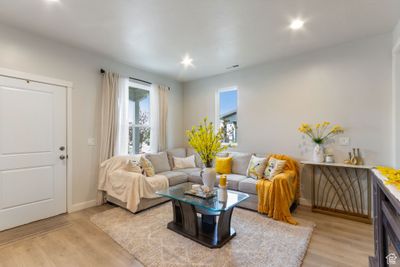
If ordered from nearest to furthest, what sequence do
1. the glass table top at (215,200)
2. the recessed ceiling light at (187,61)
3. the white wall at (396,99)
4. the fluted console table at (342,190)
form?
the glass table top at (215,200), the white wall at (396,99), the fluted console table at (342,190), the recessed ceiling light at (187,61)

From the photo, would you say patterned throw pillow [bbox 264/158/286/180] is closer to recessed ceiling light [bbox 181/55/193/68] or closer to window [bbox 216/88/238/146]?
window [bbox 216/88/238/146]

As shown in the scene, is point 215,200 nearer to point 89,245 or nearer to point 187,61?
point 89,245

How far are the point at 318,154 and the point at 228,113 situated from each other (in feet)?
6.88

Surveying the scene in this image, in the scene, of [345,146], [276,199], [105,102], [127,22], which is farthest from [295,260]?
[105,102]

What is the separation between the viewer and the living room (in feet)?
7.39

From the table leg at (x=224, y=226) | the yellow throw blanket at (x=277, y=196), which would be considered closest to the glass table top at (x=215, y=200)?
the table leg at (x=224, y=226)

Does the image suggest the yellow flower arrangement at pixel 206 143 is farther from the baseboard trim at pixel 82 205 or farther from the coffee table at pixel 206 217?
the baseboard trim at pixel 82 205

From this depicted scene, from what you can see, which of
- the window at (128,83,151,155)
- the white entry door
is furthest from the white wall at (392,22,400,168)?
the white entry door

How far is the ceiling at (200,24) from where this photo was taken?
2.25 meters

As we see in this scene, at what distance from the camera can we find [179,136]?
213 inches

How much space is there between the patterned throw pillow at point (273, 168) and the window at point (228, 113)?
1.18 metres

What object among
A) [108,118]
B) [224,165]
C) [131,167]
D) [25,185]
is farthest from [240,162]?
[25,185]

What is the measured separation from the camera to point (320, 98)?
11.4 feet

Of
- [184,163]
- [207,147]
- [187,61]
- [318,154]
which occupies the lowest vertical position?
[184,163]
